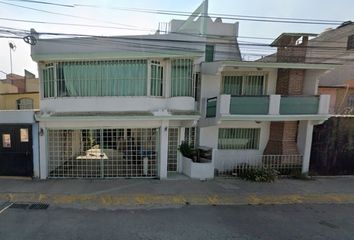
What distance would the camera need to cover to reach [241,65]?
907 centimetres

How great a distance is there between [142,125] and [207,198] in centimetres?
378

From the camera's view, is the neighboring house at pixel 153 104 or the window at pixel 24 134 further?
the window at pixel 24 134

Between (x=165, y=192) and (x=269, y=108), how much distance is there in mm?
5450

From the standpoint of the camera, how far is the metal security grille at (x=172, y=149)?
9.96 m

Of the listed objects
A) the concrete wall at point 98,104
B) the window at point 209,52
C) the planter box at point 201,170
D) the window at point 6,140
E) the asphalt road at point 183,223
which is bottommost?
the asphalt road at point 183,223

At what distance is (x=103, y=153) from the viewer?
9.11 m

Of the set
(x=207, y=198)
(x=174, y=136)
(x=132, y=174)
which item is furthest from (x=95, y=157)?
(x=207, y=198)

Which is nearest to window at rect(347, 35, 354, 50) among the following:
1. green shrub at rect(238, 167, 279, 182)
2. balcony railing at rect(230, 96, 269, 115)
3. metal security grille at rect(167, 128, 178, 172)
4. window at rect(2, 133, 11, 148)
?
balcony railing at rect(230, 96, 269, 115)

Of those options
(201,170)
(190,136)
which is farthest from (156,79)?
(201,170)

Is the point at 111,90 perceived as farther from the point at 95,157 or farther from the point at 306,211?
the point at 306,211

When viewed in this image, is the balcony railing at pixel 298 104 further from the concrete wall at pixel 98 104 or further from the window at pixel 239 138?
the concrete wall at pixel 98 104

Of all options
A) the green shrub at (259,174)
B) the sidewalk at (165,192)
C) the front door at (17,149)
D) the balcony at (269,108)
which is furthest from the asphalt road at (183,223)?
the balcony at (269,108)

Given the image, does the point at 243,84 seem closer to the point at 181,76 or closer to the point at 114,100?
the point at 181,76

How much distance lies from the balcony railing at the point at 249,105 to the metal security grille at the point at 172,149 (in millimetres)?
2732
